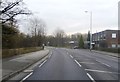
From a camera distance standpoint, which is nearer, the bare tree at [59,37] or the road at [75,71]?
the road at [75,71]

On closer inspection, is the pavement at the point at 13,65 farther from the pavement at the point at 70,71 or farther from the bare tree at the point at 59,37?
the bare tree at the point at 59,37

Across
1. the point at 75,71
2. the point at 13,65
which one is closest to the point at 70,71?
the point at 75,71

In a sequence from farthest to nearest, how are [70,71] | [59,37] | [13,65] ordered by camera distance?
[59,37] → [13,65] → [70,71]

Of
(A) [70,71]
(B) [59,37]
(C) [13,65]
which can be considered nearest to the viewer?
(A) [70,71]

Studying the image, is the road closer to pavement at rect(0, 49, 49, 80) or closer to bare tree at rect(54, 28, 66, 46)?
pavement at rect(0, 49, 49, 80)

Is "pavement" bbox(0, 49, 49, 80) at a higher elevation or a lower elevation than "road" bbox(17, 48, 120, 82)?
higher

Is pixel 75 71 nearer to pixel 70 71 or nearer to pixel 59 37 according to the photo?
pixel 70 71

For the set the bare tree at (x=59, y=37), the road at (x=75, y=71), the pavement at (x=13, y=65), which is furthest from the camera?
the bare tree at (x=59, y=37)

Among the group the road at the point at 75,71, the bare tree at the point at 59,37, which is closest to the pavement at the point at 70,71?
the road at the point at 75,71

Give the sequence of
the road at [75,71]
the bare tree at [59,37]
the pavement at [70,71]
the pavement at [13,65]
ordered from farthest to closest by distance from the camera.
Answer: the bare tree at [59,37] → the pavement at [13,65] → the road at [75,71] → the pavement at [70,71]

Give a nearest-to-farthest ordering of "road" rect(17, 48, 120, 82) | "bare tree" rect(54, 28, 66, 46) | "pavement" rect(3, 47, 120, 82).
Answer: "pavement" rect(3, 47, 120, 82) < "road" rect(17, 48, 120, 82) < "bare tree" rect(54, 28, 66, 46)

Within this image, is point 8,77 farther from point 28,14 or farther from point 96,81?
point 28,14

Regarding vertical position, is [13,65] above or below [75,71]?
above

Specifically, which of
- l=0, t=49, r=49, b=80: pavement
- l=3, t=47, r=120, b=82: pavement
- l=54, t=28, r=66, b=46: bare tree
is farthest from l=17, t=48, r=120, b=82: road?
l=54, t=28, r=66, b=46: bare tree
